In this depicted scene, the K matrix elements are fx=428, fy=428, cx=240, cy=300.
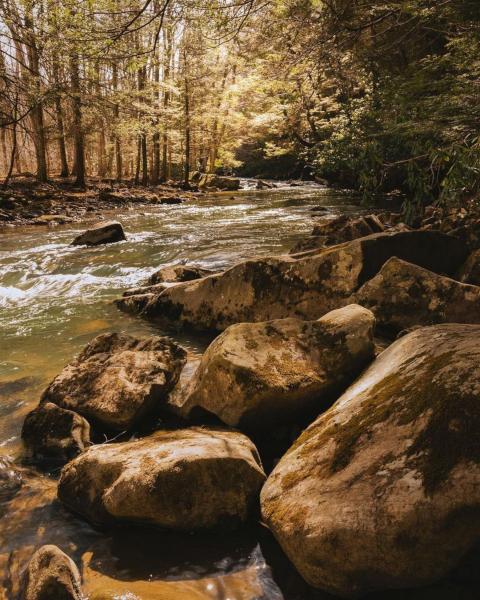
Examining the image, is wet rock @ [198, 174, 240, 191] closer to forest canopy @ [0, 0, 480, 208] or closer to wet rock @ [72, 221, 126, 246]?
forest canopy @ [0, 0, 480, 208]

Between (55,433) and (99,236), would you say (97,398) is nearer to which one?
(55,433)

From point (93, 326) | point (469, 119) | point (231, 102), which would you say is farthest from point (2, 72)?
point (231, 102)

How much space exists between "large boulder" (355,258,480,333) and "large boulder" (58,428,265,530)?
2.47 m

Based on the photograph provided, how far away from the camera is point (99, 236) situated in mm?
11438

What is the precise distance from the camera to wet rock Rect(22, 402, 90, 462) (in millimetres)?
3291

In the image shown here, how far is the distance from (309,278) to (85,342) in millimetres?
2910

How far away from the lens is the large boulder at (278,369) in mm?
3074

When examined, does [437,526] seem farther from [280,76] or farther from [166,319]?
[280,76]

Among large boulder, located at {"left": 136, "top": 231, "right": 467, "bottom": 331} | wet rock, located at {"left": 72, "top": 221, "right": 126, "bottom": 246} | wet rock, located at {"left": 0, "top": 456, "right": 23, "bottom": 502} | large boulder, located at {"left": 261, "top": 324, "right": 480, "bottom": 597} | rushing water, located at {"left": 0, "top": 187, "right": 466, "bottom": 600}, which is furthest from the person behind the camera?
wet rock, located at {"left": 72, "top": 221, "right": 126, "bottom": 246}

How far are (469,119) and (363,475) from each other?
4725mm

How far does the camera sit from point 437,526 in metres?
1.79

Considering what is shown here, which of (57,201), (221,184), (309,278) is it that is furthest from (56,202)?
(309,278)

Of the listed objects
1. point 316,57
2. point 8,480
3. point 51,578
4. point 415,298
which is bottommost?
point 8,480

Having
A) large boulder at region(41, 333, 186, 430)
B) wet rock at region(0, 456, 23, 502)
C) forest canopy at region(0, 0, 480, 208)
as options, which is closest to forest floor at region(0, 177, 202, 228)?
forest canopy at region(0, 0, 480, 208)
